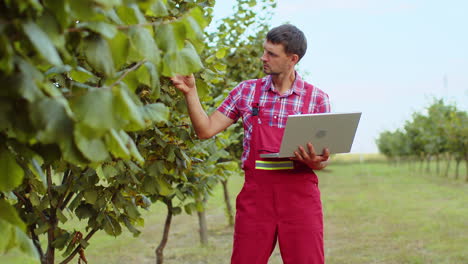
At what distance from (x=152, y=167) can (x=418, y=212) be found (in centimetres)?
1132

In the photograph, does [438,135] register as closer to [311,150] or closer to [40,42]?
[311,150]

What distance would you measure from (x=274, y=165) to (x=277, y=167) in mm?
21

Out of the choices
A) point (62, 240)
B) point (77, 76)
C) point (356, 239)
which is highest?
point (77, 76)

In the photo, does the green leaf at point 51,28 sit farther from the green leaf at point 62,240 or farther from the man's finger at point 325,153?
A: the green leaf at point 62,240

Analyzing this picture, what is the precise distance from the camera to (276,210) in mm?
3195

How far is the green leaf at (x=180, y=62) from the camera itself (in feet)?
5.29

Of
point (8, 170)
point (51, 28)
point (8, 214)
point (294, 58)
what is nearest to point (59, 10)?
point (51, 28)

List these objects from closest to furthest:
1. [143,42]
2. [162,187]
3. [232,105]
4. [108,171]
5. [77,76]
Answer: [143,42] < [77,76] < [108,171] < [162,187] < [232,105]

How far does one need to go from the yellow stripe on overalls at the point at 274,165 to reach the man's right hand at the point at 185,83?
0.61m

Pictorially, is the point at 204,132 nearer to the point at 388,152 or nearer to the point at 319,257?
the point at 319,257

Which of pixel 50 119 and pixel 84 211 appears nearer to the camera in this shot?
pixel 50 119

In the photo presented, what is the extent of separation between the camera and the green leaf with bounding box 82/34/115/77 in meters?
1.39

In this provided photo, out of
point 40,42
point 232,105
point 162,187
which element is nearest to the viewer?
point 40,42

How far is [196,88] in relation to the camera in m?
2.95
